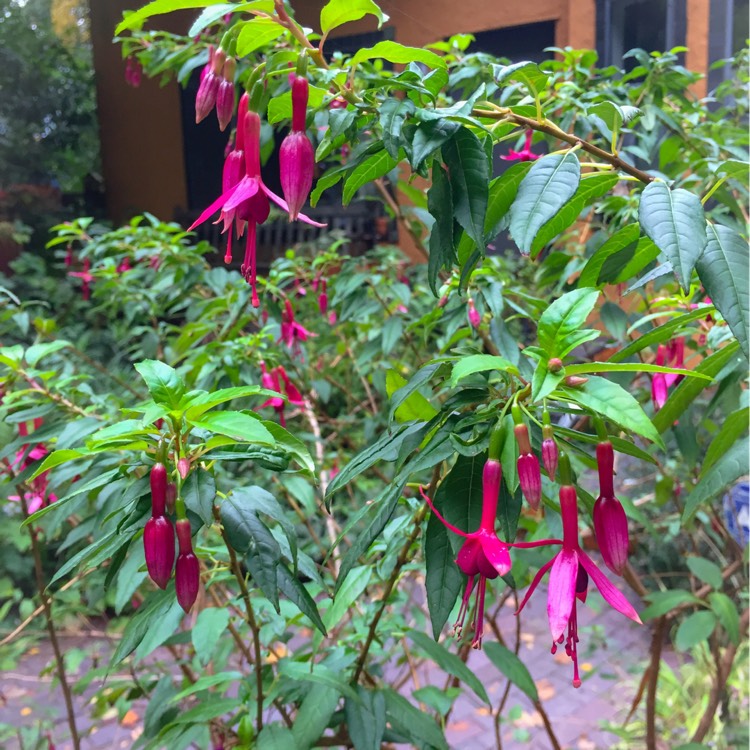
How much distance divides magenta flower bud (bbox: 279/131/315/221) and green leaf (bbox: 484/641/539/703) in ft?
1.94

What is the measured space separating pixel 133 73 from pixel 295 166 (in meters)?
1.15

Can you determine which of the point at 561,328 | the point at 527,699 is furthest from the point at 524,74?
the point at 527,699

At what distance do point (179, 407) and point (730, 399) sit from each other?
510mm

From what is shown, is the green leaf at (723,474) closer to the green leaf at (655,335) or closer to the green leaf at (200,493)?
the green leaf at (655,335)

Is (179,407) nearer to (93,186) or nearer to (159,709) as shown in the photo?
(159,709)

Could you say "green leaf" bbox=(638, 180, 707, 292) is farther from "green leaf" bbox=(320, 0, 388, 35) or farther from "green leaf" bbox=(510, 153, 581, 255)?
"green leaf" bbox=(320, 0, 388, 35)

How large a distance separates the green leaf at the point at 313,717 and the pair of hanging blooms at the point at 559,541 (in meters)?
0.26

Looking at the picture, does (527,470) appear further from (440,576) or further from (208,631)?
(208,631)

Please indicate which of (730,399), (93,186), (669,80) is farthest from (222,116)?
(93,186)

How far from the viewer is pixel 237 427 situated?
0.36m

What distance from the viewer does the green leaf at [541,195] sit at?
13.8 inches

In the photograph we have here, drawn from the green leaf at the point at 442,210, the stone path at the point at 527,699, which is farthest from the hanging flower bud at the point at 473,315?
the stone path at the point at 527,699

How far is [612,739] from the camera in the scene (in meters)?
1.53

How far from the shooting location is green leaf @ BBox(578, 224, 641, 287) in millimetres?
430
